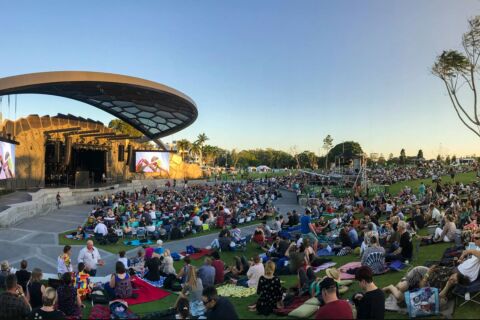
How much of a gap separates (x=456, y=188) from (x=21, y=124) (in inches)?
1375

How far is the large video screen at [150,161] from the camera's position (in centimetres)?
4625

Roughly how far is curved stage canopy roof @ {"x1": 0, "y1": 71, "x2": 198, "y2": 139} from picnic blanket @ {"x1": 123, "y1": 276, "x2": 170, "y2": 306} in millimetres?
20512

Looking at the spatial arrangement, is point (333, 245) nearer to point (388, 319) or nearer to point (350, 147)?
point (388, 319)

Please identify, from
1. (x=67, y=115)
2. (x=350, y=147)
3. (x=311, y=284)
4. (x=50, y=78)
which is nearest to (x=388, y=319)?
(x=311, y=284)

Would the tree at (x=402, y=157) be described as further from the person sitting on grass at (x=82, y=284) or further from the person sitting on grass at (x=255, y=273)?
the person sitting on grass at (x=82, y=284)

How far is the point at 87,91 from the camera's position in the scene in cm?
3397

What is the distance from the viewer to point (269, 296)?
6766 millimetres

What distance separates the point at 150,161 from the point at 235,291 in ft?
132

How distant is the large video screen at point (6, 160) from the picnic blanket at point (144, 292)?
17656 millimetres

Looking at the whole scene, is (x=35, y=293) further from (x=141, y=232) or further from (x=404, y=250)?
(x=141, y=232)

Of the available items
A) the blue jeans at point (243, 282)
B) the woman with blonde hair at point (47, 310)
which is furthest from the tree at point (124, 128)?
the woman with blonde hair at point (47, 310)

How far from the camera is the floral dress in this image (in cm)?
674

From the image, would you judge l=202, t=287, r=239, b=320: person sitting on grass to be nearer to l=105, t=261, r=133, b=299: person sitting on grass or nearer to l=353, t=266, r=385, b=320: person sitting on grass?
l=353, t=266, r=385, b=320: person sitting on grass

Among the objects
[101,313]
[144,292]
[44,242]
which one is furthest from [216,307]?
[44,242]
